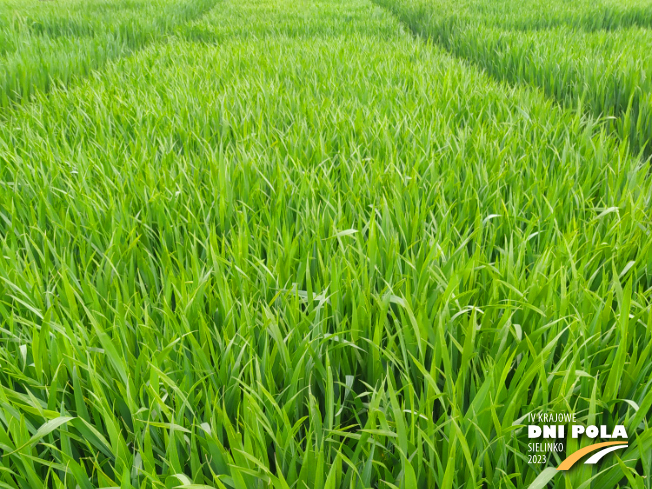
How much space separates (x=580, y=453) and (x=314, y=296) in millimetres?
453

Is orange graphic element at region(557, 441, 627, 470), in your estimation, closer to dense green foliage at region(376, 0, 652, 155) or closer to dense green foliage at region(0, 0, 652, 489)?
dense green foliage at region(0, 0, 652, 489)

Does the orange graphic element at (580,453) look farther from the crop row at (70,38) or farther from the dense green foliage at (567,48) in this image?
the crop row at (70,38)

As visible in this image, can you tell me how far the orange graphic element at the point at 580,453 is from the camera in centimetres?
61

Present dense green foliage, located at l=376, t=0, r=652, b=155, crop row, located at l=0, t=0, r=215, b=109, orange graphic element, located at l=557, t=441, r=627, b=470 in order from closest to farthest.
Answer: orange graphic element, located at l=557, t=441, r=627, b=470, dense green foliage, located at l=376, t=0, r=652, b=155, crop row, located at l=0, t=0, r=215, b=109

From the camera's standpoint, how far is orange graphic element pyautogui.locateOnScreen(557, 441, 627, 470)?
2.00 feet

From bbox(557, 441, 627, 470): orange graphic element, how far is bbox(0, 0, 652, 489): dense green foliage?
12 millimetres

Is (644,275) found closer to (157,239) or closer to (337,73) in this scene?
(157,239)

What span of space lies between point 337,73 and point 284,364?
236 centimetres

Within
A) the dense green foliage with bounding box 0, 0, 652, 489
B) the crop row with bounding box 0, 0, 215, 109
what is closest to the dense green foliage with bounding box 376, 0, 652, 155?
the dense green foliage with bounding box 0, 0, 652, 489

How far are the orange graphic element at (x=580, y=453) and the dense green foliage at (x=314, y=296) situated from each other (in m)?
0.01

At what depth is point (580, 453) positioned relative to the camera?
618 mm

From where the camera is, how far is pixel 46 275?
1011 millimetres

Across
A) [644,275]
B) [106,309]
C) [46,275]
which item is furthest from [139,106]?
[644,275]

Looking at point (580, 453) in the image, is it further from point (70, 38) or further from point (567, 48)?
point (70, 38)
